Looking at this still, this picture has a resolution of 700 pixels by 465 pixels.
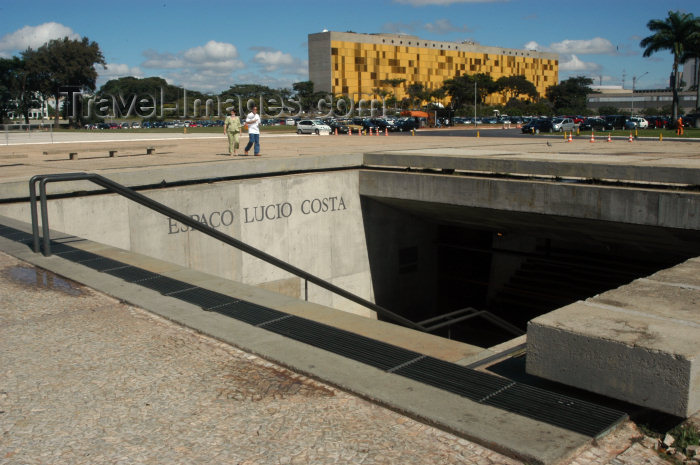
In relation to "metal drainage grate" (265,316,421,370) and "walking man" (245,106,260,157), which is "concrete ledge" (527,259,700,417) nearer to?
"metal drainage grate" (265,316,421,370)

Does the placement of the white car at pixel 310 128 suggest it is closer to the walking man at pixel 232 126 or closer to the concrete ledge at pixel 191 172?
the walking man at pixel 232 126

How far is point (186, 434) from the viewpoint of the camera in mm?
3926

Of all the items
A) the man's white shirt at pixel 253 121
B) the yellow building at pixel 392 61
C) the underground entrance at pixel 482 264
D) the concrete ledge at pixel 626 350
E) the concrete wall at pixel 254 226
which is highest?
the yellow building at pixel 392 61

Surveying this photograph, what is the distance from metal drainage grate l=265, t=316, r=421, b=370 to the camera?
5.05 meters

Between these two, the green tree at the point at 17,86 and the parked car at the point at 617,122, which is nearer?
the parked car at the point at 617,122

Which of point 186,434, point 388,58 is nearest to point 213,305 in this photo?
point 186,434

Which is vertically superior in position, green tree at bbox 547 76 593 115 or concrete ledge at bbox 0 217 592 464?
green tree at bbox 547 76 593 115

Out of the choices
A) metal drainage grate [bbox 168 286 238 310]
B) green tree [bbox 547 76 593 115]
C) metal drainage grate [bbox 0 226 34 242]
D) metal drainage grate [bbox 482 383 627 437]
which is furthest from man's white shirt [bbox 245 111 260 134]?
green tree [bbox 547 76 593 115]

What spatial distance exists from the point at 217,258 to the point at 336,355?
34.1ft

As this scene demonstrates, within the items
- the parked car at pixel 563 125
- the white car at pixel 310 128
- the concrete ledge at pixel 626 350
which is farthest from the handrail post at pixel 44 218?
the parked car at pixel 563 125

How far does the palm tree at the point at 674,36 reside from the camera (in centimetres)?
6506

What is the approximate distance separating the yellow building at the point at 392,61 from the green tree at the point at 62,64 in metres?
61.5

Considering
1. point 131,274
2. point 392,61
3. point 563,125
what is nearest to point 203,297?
point 131,274

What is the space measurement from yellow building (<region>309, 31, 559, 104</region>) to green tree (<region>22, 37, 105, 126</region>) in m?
61.5
